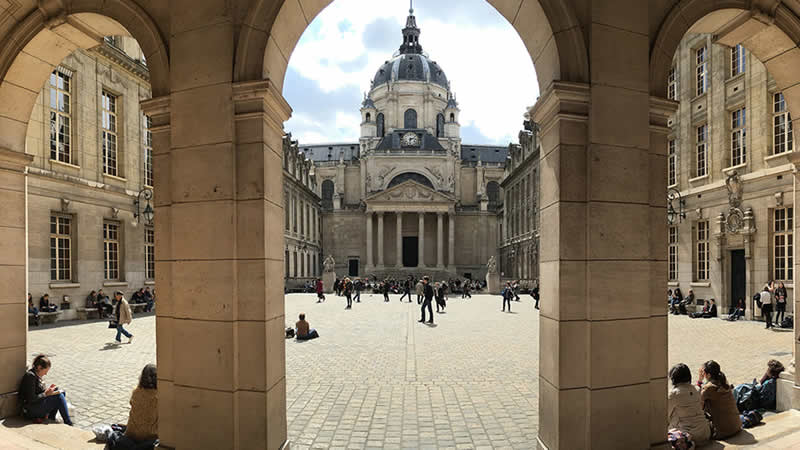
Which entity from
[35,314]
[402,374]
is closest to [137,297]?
[35,314]

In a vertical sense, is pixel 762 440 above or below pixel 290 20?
below

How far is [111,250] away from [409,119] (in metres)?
61.8

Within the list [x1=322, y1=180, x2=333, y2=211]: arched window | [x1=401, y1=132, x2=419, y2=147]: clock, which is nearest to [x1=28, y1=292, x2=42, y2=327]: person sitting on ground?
[x1=322, y1=180, x2=333, y2=211]: arched window

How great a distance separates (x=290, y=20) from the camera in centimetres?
511

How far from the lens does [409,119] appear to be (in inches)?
3115

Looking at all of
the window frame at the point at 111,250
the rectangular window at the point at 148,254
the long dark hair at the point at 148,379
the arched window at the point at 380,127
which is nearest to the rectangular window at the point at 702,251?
the long dark hair at the point at 148,379

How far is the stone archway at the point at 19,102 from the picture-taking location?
589 centimetres

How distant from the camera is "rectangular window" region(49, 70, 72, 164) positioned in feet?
63.7

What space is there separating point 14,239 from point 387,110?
7504cm

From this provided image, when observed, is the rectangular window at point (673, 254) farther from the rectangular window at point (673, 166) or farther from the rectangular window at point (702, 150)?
the rectangular window at point (702, 150)

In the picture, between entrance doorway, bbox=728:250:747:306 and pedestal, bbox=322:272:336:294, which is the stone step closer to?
entrance doorway, bbox=728:250:747:306

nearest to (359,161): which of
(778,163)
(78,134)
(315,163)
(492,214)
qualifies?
(315,163)

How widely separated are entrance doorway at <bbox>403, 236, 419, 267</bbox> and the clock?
15559 millimetres

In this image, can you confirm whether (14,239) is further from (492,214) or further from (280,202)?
(492,214)
